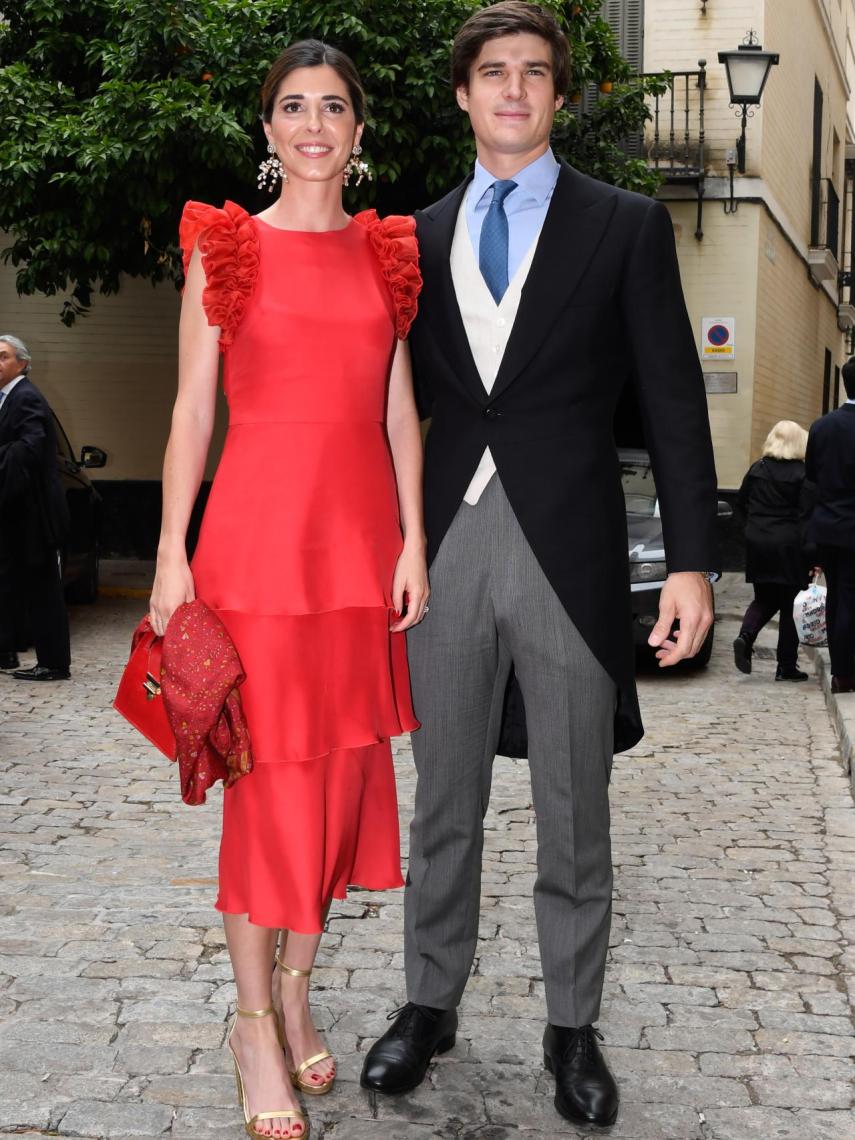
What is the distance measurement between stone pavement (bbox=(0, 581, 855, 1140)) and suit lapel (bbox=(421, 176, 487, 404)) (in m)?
1.53

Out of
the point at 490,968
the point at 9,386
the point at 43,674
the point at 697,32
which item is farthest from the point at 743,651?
the point at 697,32

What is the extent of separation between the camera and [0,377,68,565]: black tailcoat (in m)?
8.44

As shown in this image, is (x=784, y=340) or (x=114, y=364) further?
(x=784, y=340)

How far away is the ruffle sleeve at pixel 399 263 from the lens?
9.98 ft

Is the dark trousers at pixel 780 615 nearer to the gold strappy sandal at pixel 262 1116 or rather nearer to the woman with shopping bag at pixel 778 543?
the woman with shopping bag at pixel 778 543

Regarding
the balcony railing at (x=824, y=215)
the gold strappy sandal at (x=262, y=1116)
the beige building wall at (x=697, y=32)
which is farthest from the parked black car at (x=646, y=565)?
the balcony railing at (x=824, y=215)

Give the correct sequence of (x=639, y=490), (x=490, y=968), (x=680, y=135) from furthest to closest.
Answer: (x=680, y=135) < (x=639, y=490) < (x=490, y=968)

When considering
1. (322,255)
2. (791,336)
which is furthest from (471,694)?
(791,336)

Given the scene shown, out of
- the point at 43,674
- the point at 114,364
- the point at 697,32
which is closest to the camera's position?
the point at 43,674

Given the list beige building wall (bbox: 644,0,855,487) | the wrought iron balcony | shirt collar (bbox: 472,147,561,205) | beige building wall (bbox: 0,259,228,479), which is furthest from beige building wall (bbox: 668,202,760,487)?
shirt collar (bbox: 472,147,561,205)

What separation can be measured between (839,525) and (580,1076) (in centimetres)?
582

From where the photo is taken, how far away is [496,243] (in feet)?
10.1

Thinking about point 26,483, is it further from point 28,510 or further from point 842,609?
point 842,609

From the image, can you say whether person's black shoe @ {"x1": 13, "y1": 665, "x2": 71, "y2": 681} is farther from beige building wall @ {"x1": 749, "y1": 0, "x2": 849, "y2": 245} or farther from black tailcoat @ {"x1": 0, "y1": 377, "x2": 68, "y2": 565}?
beige building wall @ {"x1": 749, "y1": 0, "x2": 849, "y2": 245}
